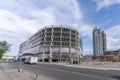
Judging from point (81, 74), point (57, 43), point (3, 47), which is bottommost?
point (81, 74)

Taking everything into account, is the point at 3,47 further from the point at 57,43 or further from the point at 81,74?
the point at 57,43

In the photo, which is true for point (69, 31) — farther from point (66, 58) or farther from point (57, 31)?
point (66, 58)

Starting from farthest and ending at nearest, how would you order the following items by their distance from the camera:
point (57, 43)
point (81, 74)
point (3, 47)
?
1. point (57, 43)
2. point (3, 47)
3. point (81, 74)

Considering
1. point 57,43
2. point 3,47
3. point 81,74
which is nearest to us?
point 81,74

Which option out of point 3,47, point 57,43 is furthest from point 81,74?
point 57,43

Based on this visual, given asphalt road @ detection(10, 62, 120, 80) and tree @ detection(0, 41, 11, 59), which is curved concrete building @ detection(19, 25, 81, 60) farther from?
asphalt road @ detection(10, 62, 120, 80)

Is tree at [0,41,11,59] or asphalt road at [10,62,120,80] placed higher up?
tree at [0,41,11,59]

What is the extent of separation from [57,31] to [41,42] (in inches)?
510

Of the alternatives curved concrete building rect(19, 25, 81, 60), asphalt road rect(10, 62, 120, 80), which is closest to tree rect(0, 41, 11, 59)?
asphalt road rect(10, 62, 120, 80)

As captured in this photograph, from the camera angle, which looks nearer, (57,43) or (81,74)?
(81,74)

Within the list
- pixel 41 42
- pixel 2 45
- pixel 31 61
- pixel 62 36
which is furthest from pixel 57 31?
pixel 2 45

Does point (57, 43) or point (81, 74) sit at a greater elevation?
point (57, 43)

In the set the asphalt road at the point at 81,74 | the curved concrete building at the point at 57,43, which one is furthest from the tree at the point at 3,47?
the curved concrete building at the point at 57,43

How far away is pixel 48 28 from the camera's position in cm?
13438
